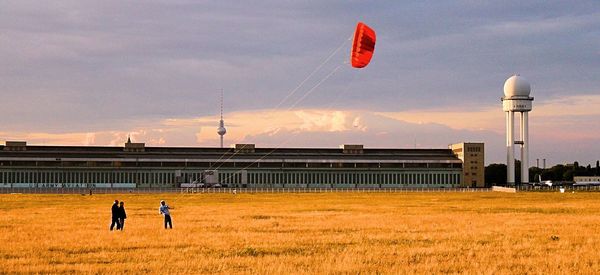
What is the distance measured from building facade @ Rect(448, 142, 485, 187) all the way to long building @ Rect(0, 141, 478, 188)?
1.20 m

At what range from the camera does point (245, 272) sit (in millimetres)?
20859

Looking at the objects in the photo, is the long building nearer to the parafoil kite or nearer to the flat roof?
the flat roof

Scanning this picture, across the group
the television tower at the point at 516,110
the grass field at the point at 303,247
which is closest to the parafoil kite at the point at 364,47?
the grass field at the point at 303,247

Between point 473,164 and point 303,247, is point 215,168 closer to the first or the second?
point 473,164

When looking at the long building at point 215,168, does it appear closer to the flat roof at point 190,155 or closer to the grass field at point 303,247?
the flat roof at point 190,155

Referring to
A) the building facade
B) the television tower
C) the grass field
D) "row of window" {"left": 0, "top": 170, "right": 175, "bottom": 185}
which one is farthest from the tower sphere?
the grass field

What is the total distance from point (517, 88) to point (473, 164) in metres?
34.1

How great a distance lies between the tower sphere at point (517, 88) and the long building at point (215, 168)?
33.3 m

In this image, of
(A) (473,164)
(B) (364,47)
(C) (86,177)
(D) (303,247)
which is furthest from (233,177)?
(D) (303,247)

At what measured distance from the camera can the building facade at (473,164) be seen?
191375 millimetres

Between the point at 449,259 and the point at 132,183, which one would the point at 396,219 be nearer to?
the point at 449,259

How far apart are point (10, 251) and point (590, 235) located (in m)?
21.9

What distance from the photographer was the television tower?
16164 centimetres

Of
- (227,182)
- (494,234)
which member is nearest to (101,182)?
(227,182)
